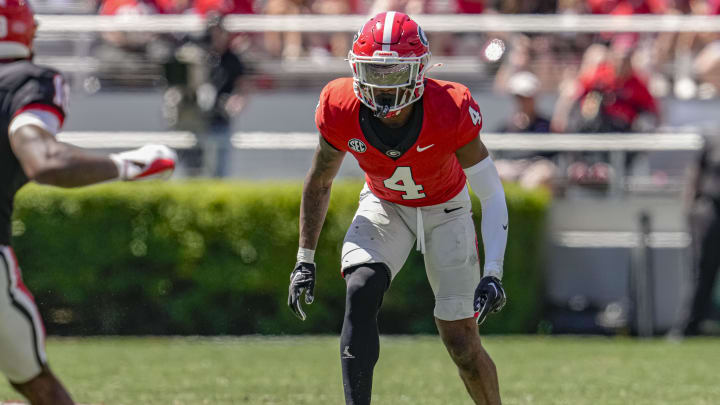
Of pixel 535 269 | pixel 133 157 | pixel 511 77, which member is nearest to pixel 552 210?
pixel 535 269

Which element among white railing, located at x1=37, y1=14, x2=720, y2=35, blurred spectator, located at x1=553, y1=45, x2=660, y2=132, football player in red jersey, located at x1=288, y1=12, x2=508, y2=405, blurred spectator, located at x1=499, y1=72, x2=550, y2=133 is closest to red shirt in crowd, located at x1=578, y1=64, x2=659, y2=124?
blurred spectator, located at x1=553, y1=45, x2=660, y2=132

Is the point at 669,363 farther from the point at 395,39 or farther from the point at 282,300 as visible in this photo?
the point at 395,39

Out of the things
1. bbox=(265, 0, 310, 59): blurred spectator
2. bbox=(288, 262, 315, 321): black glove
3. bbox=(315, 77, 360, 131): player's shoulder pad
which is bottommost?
bbox=(265, 0, 310, 59): blurred spectator

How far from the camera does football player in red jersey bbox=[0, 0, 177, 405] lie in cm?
397

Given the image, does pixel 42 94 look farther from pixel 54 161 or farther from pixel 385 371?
pixel 385 371

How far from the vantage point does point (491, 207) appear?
523cm

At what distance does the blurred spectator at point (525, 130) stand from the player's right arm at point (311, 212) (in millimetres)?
5687

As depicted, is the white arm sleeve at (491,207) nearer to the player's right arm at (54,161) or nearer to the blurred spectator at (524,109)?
the player's right arm at (54,161)

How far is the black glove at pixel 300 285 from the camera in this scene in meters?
5.29

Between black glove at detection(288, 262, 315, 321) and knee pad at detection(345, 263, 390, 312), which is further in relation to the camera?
black glove at detection(288, 262, 315, 321)

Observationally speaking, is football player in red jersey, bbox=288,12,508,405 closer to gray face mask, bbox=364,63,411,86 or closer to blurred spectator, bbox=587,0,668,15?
gray face mask, bbox=364,63,411,86

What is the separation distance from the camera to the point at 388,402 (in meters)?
6.71

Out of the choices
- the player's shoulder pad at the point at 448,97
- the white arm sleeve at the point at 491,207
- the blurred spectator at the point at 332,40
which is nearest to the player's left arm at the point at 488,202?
the white arm sleeve at the point at 491,207

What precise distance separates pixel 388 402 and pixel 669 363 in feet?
9.33
